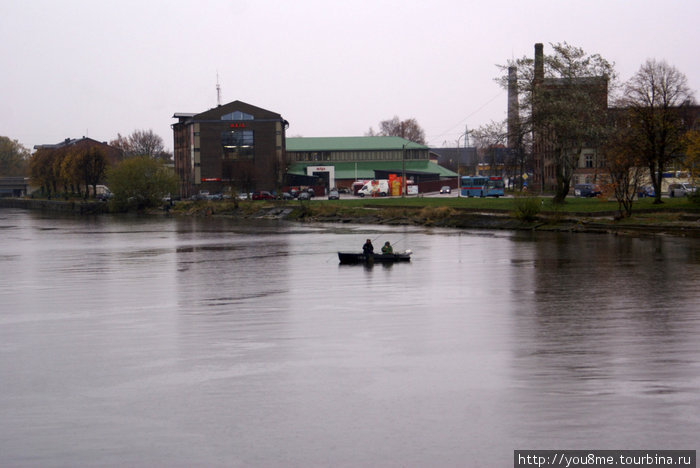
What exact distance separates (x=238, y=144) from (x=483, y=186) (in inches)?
2153

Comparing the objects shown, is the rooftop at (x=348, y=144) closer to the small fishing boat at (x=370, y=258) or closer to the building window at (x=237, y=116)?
the building window at (x=237, y=116)

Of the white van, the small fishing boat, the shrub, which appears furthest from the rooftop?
the small fishing boat

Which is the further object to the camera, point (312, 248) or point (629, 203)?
point (629, 203)

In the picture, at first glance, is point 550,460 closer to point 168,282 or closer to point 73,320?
point 73,320

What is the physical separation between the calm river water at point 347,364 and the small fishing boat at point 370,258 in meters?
1.10

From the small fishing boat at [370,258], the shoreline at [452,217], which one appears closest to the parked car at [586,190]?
the shoreline at [452,217]

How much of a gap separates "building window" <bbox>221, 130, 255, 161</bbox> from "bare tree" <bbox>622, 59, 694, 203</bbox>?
8689 cm

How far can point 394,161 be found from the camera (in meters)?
176

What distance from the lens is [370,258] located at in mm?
47344

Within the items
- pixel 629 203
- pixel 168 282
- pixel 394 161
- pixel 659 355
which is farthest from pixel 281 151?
pixel 659 355

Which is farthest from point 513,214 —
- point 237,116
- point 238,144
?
point 237,116

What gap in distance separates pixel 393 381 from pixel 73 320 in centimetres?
1538

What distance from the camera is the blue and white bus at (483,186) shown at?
11669 cm

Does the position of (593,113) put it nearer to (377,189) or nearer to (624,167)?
(624,167)
